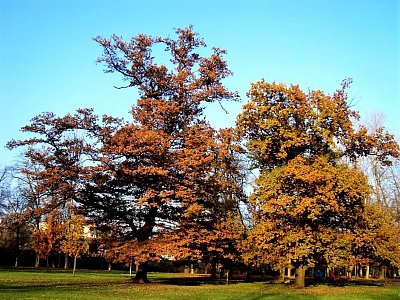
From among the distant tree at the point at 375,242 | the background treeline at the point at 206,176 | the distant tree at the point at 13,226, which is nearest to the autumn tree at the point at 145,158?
the background treeline at the point at 206,176

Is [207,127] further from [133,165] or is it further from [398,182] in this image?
[398,182]

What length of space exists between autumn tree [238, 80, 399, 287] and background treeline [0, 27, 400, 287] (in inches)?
3.4

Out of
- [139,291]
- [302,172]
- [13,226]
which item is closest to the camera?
[139,291]

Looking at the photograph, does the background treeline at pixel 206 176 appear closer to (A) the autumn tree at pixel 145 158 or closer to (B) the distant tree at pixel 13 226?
(A) the autumn tree at pixel 145 158

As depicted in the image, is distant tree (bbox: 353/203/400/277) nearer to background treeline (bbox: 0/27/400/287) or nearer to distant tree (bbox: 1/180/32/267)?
background treeline (bbox: 0/27/400/287)

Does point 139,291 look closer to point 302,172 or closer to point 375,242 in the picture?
point 302,172

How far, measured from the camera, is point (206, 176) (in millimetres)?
30375

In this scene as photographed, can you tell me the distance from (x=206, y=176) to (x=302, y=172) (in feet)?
20.6

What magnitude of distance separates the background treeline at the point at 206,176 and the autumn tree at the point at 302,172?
9 centimetres

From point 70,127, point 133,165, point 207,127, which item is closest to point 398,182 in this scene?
point 207,127

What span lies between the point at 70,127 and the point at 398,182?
42019mm

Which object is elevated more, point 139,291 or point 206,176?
point 206,176

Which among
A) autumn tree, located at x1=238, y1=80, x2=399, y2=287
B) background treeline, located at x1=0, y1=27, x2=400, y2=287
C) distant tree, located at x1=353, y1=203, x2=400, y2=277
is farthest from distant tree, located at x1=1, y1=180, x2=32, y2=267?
distant tree, located at x1=353, y1=203, x2=400, y2=277

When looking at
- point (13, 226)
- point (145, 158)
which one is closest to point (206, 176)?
point (145, 158)
